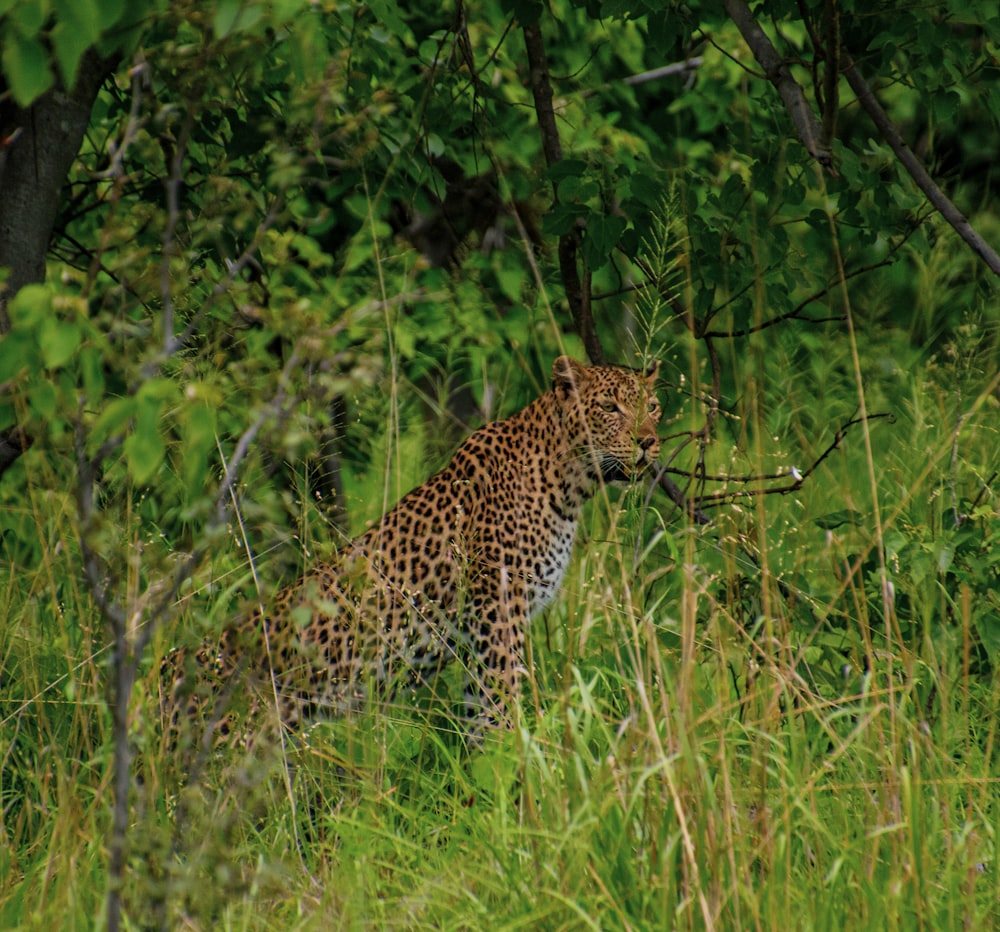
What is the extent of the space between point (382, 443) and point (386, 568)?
1367mm

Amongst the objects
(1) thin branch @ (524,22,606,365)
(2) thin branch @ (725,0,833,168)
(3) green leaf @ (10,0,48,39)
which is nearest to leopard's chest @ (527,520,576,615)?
(1) thin branch @ (524,22,606,365)

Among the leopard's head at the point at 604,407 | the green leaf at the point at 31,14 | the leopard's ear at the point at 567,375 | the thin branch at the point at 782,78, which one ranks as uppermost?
the green leaf at the point at 31,14

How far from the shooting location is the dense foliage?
2.61 meters

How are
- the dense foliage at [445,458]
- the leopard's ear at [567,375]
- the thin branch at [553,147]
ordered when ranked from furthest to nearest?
the leopard's ear at [567,375] < the thin branch at [553,147] < the dense foliage at [445,458]

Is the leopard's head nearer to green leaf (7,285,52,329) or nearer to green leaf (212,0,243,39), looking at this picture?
green leaf (212,0,243,39)

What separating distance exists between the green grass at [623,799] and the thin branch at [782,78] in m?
1.08

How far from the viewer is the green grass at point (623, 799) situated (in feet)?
8.75

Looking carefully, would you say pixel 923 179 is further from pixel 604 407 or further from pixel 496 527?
pixel 496 527

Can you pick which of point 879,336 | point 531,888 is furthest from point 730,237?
point 879,336

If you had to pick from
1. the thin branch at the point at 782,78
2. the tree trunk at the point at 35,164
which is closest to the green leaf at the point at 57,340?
the tree trunk at the point at 35,164

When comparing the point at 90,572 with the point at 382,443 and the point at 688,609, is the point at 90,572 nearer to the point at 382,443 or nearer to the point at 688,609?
the point at 688,609

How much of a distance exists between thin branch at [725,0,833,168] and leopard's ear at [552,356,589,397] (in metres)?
1.24

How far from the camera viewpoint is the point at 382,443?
603 cm

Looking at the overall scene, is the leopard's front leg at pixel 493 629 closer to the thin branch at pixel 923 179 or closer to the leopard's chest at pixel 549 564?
the leopard's chest at pixel 549 564
